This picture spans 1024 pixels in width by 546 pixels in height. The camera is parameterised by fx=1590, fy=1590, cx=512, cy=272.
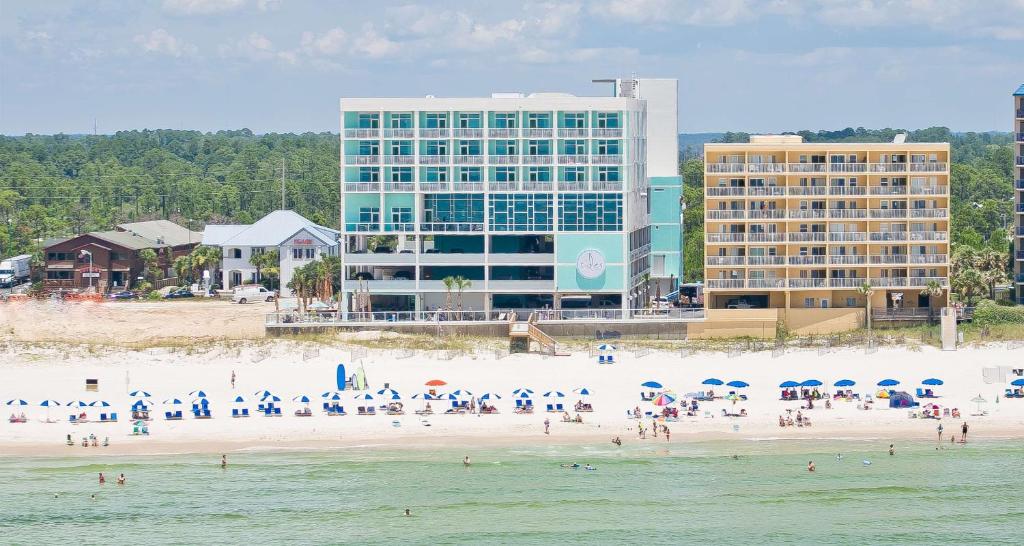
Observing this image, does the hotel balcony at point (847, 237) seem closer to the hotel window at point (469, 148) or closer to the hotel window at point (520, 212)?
the hotel window at point (520, 212)

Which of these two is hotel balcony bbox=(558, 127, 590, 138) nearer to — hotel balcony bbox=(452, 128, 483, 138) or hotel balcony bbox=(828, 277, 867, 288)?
hotel balcony bbox=(452, 128, 483, 138)

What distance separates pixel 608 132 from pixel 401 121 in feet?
43.2

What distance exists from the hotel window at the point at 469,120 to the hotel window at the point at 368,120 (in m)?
5.37

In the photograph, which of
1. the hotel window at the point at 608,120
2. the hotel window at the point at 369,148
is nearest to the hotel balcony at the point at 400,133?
the hotel window at the point at 369,148

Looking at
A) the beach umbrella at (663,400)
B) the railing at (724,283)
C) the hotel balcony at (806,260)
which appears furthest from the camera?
the railing at (724,283)

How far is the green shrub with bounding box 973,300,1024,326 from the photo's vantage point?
96.1 m

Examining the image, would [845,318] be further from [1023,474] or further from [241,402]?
[241,402]

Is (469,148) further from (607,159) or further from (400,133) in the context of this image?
(607,159)

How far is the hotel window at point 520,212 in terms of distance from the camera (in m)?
101

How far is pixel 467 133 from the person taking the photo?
330 feet

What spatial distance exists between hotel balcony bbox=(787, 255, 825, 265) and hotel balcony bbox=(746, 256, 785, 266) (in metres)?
0.55

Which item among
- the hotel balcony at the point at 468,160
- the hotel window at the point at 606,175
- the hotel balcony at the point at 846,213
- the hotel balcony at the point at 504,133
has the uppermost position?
the hotel balcony at the point at 504,133

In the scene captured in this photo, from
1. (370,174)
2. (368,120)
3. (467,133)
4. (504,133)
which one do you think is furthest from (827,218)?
(368,120)

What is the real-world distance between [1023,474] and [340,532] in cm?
2902
